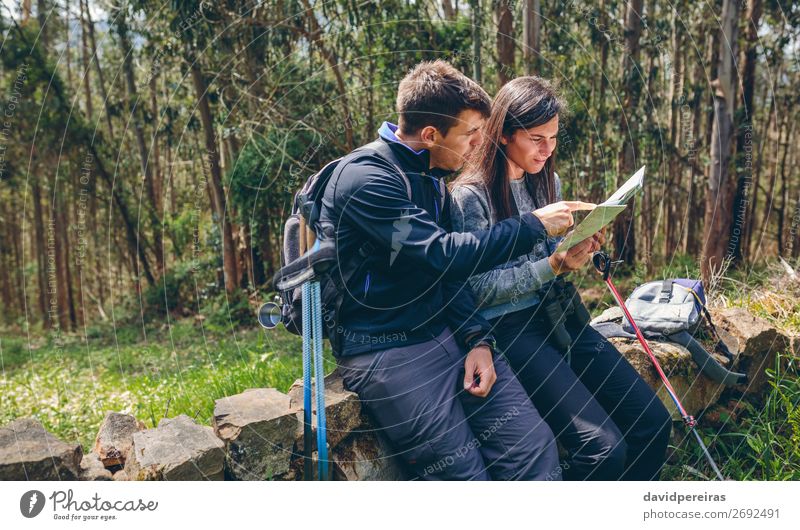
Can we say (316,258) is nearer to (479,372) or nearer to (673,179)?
(479,372)

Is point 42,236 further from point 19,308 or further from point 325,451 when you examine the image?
point 325,451

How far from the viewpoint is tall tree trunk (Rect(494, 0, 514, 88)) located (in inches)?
184

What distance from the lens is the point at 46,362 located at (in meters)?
8.11

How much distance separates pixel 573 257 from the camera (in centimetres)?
237

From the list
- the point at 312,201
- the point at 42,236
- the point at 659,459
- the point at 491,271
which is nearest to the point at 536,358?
the point at 491,271

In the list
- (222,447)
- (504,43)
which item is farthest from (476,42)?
(222,447)

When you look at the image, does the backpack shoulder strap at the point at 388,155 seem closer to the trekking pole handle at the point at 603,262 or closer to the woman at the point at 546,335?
the woman at the point at 546,335

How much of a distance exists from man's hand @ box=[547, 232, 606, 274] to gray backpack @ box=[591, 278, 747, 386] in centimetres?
76

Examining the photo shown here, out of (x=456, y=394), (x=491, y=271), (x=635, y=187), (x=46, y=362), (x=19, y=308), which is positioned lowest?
(x=19, y=308)

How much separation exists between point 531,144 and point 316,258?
97 centimetres

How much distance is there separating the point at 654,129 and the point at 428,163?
5412mm

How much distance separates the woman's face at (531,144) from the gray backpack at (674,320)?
3.03ft

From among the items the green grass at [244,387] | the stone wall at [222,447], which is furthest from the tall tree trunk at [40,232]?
the stone wall at [222,447]

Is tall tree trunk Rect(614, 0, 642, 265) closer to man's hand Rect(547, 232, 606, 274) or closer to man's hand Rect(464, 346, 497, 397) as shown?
man's hand Rect(547, 232, 606, 274)
